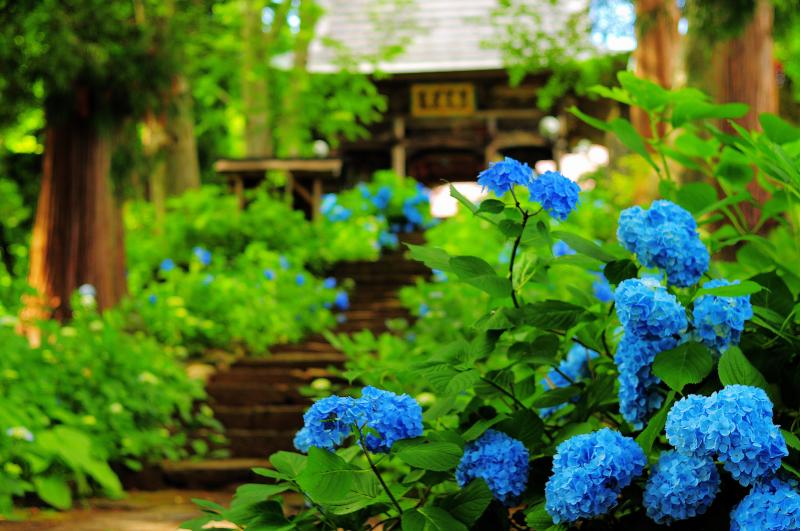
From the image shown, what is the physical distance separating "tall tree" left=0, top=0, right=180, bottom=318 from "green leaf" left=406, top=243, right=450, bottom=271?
5.28m

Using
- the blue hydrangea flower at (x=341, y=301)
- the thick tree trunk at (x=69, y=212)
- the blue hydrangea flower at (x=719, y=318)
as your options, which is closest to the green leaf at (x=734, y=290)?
the blue hydrangea flower at (x=719, y=318)

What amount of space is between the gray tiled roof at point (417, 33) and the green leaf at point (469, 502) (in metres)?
15.8

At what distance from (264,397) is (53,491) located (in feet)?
8.09

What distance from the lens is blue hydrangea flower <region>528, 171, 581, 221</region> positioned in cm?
171

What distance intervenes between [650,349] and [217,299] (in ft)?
22.5

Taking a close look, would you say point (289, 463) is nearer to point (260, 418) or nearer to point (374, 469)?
point (374, 469)

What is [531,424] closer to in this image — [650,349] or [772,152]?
[650,349]

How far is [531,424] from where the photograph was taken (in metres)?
1.84

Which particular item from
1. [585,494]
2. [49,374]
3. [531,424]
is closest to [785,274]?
[531,424]

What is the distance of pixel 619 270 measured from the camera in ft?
6.06

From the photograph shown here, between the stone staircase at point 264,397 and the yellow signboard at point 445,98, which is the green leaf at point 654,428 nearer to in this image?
the stone staircase at point 264,397

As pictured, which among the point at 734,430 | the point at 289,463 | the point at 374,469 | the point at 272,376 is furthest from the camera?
the point at 272,376

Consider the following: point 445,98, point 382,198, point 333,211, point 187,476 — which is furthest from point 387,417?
point 445,98

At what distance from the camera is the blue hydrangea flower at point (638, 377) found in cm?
166
